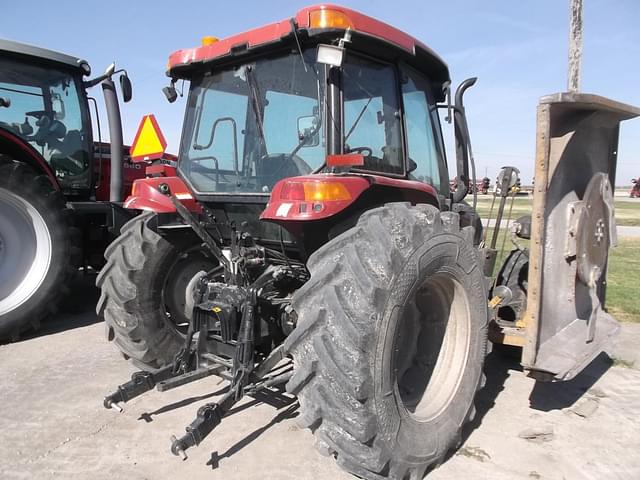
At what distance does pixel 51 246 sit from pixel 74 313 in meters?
1.06

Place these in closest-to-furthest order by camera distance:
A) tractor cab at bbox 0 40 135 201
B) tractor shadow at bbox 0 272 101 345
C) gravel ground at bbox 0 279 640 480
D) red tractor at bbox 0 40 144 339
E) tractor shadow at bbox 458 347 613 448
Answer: gravel ground at bbox 0 279 640 480 → tractor shadow at bbox 458 347 613 448 → red tractor at bbox 0 40 144 339 → tractor shadow at bbox 0 272 101 345 → tractor cab at bbox 0 40 135 201

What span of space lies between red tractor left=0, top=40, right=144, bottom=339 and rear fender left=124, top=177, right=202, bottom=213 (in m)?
1.89

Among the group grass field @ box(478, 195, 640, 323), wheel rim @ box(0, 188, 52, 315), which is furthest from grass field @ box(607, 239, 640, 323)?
wheel rim @ box(0, 188, 52, 315)

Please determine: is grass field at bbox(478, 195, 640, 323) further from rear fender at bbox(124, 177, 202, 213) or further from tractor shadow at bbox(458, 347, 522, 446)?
rear fender at bbox(124, 177, 202, 213)

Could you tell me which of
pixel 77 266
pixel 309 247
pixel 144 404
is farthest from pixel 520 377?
pixel 77 266

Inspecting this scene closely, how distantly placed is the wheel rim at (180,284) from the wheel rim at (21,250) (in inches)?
78.2

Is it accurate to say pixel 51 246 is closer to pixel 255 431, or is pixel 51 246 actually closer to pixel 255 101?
pixel 255 101

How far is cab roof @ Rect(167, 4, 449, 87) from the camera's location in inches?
104

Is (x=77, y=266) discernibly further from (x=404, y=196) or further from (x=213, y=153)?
(x=404, y=196)

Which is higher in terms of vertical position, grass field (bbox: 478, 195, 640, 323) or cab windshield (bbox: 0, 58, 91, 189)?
cab windshield (bbox: 0, 58, 91, 189)

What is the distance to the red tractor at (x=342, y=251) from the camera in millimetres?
2291

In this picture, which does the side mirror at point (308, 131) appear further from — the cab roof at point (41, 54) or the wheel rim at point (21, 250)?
the cab roof at point (41, 54)

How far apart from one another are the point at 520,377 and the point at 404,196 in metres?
1.78

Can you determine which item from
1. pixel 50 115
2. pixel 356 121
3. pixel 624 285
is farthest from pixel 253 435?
pixel 624 285
